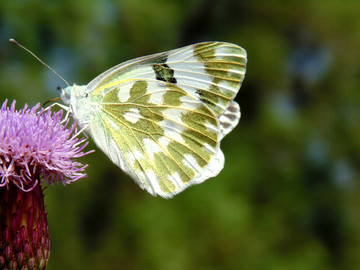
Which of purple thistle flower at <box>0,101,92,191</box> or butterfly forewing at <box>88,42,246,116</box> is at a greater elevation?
butterfly forewing at <box>88,42,246,116</box>

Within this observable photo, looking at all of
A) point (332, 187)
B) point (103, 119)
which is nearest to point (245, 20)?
point (332, 187)

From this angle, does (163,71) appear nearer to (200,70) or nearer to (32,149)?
(200,70)

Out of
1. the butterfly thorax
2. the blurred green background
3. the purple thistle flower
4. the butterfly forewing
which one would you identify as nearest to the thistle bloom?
the purple thistle flower

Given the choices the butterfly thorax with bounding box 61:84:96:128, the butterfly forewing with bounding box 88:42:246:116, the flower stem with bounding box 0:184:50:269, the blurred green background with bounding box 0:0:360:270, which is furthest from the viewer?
the blurred green background with bounding box 0:0:360:270

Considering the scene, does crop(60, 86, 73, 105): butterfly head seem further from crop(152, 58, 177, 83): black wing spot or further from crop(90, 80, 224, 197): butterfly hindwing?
crop(152, 58, 177, 83): black wing spot

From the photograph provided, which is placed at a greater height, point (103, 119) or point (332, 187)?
point (332, 187)

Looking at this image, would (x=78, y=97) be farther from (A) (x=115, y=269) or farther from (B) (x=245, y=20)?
(B) (x=245, y=20)
